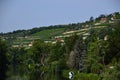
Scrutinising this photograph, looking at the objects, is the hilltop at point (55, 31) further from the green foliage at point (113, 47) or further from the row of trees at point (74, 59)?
the green foliage at point (113, 47)

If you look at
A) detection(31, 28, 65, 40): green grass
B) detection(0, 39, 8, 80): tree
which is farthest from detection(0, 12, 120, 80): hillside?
detection(31, 28, 65, 40): green grass

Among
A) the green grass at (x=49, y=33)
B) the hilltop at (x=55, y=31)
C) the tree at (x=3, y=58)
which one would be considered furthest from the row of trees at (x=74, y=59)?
the green grass at (x=49, y=33)

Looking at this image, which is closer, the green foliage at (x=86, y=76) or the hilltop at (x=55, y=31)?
the green foliage at (x=86, y=76)

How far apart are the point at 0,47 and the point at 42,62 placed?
547 cm

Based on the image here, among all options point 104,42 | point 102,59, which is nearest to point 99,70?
point 102,59

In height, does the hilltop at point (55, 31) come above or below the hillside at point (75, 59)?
below

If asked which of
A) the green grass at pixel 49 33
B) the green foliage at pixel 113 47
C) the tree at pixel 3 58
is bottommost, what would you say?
the green grass at pixel 49 33

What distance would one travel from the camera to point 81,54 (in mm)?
38656

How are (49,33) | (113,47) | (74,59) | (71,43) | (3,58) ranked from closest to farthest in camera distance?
(113,47), (74,59), (71,43), (3,58), (49,33)

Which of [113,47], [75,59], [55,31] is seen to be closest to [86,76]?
[113,47]

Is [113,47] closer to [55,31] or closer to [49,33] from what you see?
[49,33]

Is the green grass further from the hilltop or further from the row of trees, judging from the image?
the row of trees

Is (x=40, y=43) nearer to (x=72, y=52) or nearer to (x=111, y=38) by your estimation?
(x=72, y=52)

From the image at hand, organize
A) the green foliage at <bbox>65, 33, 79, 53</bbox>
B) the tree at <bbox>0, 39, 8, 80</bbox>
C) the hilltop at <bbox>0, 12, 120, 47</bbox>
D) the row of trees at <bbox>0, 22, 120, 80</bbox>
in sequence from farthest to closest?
the hilltop at <bbox>0, 12, 120, 47</bbox> → the green foliage at <bbox>65, 33, 79, 53</bbox> → the tree at <bbox>0, 39, 8, 80</bbox> → the row of trees at <bbox>0, 22, 120, 80</bbox>
